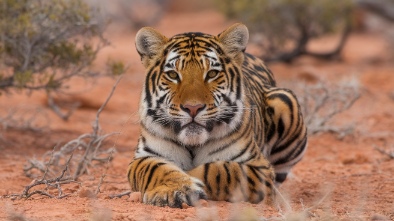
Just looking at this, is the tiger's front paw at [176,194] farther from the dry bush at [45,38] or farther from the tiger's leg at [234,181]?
the dry bush at [45,38]

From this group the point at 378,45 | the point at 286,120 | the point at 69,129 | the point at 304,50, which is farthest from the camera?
the point at 378,45

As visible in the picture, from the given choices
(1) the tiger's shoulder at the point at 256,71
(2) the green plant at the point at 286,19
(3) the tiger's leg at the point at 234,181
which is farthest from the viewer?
(2) the green plant at the point at 286,19

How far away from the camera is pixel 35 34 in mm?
9062

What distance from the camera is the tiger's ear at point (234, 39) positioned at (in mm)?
6340

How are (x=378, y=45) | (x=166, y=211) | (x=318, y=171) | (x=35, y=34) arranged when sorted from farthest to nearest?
(x=378, y=45) < (x=35, y=34) < (x=318, y=171) < (x=166, y=211)

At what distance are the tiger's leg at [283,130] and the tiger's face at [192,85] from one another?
37.4 inches

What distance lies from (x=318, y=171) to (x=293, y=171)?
0.83 feet

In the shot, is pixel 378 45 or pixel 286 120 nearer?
pixel 286 120

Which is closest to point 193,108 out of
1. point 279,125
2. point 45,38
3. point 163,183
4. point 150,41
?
point 163,183

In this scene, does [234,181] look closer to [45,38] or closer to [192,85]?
[192,85]

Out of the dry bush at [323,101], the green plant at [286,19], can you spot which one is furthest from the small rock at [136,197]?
the green plant at [286,19]

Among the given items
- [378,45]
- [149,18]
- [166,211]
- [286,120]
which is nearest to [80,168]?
[286,120]

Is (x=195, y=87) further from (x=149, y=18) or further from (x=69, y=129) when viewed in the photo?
(x=149, y=18)

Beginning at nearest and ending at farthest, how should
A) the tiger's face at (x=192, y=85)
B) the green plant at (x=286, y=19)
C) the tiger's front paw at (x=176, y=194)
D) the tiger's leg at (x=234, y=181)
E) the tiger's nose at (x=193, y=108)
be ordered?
the tiger's front paw at (x=176, y=194) < the tiger's nose at (x=193, y=108) < the tiger's face at (x=192, y=85) < the tiger's leg at (x=234, y=181) < the green plant at (x=286, y=19)
